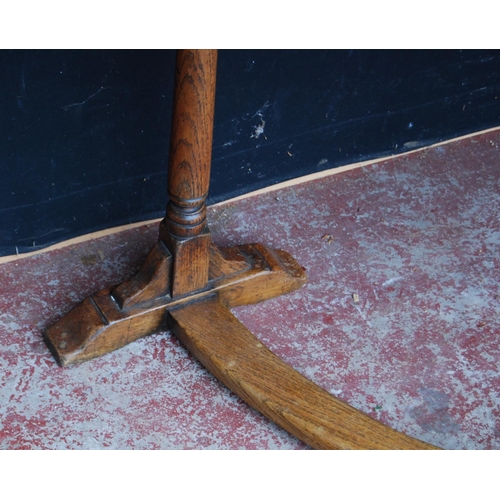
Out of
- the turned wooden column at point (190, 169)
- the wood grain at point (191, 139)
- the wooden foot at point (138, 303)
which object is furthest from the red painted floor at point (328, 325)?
the wood grain at point (191, 139)

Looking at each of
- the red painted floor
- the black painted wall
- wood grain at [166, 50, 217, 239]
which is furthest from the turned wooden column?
the black painted wall

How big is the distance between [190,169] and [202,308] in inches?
14.9

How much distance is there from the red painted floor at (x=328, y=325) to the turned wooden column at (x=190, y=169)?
0.68ft

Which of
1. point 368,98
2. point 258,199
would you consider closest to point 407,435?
point 258,199

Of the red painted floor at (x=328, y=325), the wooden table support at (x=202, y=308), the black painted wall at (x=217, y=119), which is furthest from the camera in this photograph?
the black painted wall at (x=217, y=119)

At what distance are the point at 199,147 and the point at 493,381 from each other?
34.7 inches

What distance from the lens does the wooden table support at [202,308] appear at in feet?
5.22

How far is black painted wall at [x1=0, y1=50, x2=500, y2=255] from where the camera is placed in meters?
1.84

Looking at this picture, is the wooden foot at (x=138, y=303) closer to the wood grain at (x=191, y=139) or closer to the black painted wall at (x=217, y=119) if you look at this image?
the wood grain at (x=191, y=139)

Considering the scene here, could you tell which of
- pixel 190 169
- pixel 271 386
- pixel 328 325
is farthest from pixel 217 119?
pixel 271 386

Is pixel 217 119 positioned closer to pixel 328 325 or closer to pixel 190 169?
pixel 190 169

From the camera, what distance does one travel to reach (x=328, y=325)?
1940mm

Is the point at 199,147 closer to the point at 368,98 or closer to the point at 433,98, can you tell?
the point at 368,98

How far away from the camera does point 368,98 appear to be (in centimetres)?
233
